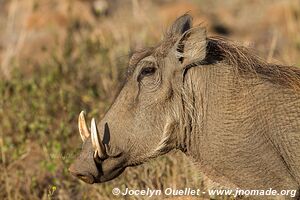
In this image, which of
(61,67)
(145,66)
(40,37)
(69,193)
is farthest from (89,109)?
(40,37)

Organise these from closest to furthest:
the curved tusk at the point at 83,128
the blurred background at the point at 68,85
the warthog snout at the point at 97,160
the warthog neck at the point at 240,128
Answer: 1. the warthog neck at the point at 240,128
2. the warthog snout at the point at 97,160
3. the curved tusk at the point at 83,128
4. the blurred background at the point at 68,85

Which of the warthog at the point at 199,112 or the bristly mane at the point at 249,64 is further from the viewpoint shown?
the bristly mane at the point at 249,64

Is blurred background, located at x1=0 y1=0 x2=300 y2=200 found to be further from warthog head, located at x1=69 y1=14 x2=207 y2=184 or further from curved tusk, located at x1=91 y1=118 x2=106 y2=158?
curved tusk, located at x1=91 y1=118 x2=106 y2=158

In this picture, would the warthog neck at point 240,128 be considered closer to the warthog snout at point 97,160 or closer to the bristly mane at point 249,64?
the bristly mane at point 249,64

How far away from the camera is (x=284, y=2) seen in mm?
12406

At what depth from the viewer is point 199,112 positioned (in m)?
3.79

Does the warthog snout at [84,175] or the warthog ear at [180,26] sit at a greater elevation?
the warthog ear at [180,26]

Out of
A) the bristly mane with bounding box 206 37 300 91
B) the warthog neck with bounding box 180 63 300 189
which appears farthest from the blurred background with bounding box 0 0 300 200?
the warthog neck with bounding box 180 63 300 189

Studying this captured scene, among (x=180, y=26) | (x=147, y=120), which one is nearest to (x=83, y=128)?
(x=147, y=120)

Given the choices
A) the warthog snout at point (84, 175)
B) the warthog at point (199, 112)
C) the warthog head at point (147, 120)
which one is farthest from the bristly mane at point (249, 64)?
the warthog snout at point (84, 175)

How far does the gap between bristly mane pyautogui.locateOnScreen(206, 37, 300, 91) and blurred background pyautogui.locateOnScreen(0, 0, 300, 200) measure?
185mm

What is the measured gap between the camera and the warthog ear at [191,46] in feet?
12.4

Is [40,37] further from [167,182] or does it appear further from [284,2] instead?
[167,182]

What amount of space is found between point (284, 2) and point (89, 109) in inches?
266
